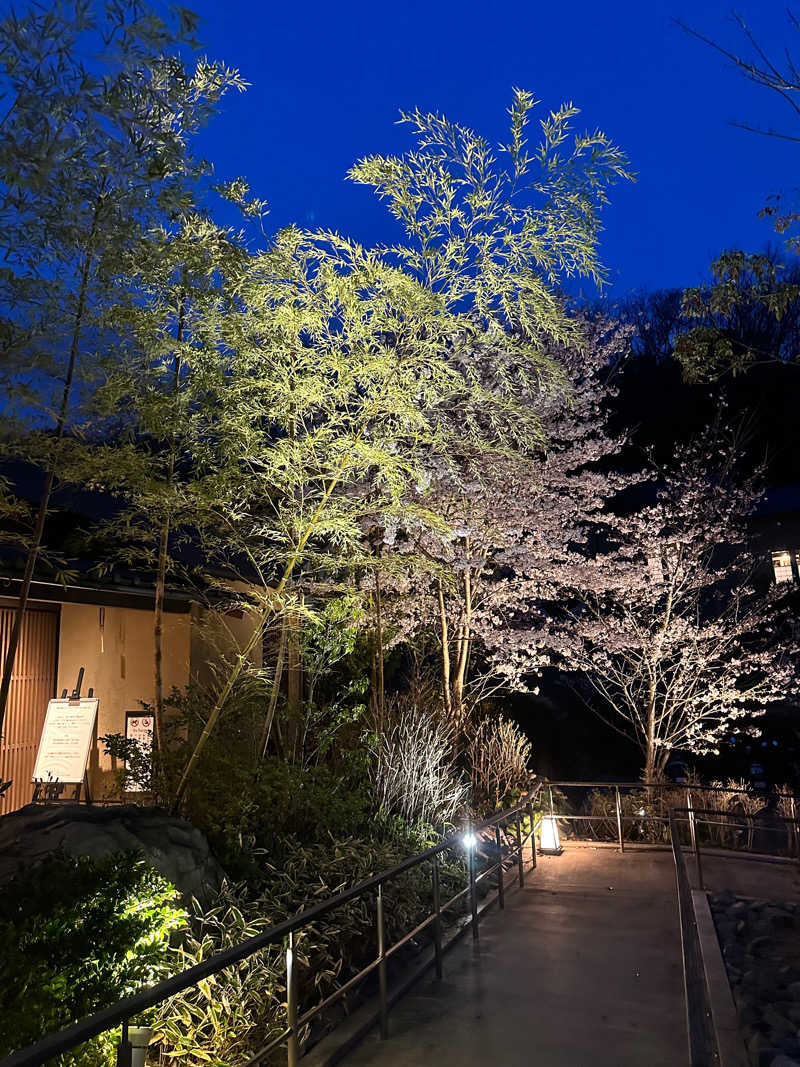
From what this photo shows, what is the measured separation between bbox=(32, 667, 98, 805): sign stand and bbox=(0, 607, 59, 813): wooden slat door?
1.16 ft

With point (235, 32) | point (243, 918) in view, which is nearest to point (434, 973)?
point (243, 918)

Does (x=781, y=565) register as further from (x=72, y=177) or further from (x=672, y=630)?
(x=72, y=177)

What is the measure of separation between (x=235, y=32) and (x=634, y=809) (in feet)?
284

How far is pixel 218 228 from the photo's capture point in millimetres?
5086

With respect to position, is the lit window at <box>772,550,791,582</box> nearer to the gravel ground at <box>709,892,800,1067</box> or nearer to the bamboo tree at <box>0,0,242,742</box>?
the gravel ground at <box>709,892,800,1067</box>

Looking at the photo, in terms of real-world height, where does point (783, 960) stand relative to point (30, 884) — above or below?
below

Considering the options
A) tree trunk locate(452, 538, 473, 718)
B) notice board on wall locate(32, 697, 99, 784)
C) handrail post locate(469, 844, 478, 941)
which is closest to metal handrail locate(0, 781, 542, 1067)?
handrail post locate(469, 844, 478, 941)

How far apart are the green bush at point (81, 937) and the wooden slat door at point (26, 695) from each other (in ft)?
12.3

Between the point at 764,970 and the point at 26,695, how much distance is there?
6306 mm

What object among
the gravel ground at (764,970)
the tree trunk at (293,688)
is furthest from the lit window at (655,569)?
the tree trunk at (293,688)

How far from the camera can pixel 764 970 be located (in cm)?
586

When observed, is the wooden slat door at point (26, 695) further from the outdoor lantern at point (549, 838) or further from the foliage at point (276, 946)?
the outdoor lantern at point (549, 838)

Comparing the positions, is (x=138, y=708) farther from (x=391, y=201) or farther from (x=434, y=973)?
(x=391, y=201)

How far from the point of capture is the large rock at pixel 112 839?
3.58 m
